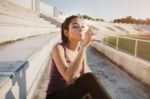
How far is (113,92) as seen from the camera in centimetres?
654

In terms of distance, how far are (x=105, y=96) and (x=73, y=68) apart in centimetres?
55

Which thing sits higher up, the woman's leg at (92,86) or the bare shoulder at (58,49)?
the bare shoulder at (58,49)

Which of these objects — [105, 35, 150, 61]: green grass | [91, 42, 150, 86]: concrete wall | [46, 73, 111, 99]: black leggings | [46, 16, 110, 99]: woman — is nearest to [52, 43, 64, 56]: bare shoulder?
[46, 16, 110, 99]: woman

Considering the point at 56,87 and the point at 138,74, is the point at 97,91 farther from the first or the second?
the point at 138,74

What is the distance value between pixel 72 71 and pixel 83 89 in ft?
0.87

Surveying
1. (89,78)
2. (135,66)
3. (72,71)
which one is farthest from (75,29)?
(135,66)

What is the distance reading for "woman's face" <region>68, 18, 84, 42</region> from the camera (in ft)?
9.76

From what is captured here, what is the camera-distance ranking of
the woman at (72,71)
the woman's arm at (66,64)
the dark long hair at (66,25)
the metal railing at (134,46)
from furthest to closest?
the metal railing at (134,46), the dark long hair at (66,25), the woman's arm at (66,64), the woman at (72,71)

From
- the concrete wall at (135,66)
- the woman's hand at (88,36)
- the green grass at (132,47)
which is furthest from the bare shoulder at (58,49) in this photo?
the green grass at (132,47)

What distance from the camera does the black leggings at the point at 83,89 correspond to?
8.02ft

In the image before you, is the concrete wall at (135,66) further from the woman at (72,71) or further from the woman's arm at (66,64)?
A: the woman's arm at (66,64)

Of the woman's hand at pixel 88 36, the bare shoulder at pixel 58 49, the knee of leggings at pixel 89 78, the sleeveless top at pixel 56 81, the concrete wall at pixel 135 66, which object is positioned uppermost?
the woman's hand at pixel 88 36

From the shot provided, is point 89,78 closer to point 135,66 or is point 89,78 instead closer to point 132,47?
point 135,66

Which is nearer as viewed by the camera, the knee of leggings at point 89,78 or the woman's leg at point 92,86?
the woman's leg at point 92,86
